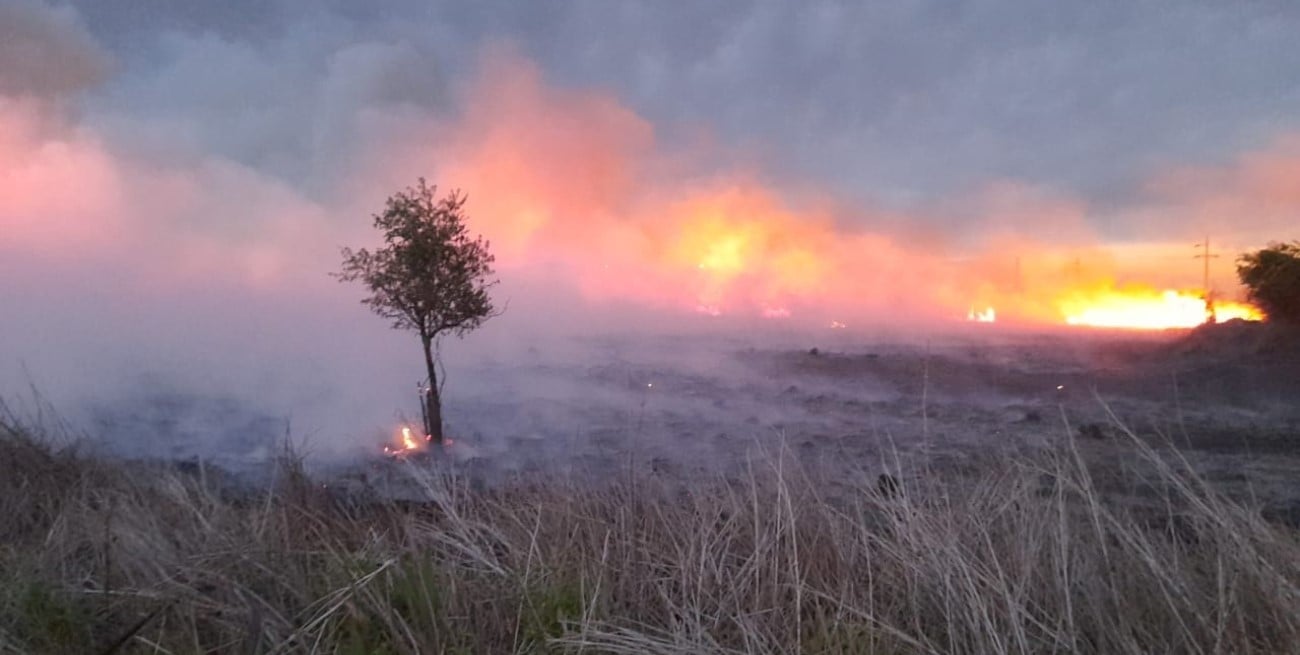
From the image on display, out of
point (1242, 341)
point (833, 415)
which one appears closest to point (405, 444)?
point (833, 415)

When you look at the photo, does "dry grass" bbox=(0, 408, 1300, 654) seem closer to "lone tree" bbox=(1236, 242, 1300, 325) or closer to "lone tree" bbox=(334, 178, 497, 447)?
"lone tree" bbox=(334, 178, 497, 447)

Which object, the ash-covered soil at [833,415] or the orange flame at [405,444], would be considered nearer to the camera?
the ash-covered soil at [833,415]

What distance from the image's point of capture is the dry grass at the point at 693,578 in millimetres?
3828

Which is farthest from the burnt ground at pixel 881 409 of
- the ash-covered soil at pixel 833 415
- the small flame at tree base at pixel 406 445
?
the small flame at tree base at pixel 406 445

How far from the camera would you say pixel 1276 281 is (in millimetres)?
30234

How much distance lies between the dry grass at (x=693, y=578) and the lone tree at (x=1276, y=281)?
1180 inches

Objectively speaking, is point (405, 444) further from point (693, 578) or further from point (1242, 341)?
point (1242, 341)

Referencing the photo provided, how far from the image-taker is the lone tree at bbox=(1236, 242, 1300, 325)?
29.7 metres

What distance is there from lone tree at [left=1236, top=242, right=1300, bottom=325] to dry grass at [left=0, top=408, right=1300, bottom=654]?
1180 inches

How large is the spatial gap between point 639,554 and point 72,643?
2.59 metres

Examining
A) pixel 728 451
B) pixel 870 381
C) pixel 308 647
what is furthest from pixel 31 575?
pixel 870 381

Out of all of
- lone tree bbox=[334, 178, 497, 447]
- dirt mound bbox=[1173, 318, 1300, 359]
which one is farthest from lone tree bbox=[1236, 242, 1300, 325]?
lone tree bbox=[334, 178, 497, 447]

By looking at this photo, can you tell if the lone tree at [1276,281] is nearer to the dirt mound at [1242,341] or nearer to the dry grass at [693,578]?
the dirt mound at [1242,341]

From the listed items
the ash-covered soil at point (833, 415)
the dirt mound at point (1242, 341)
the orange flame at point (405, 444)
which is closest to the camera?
the ash-covered soil at point (833, 415)
